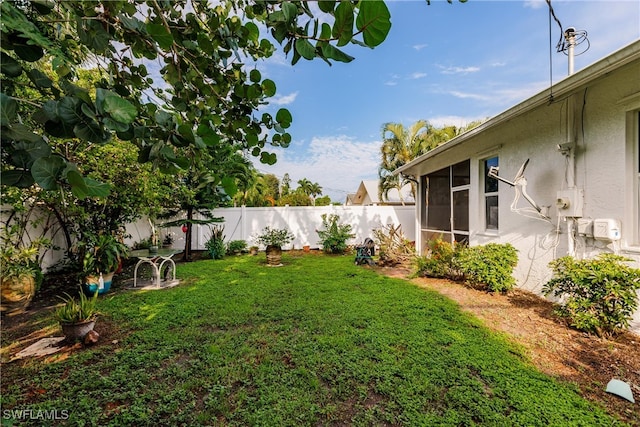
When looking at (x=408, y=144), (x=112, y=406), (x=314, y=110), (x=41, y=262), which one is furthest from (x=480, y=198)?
(x=408, y=144)

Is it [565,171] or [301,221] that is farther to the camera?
[301,221]

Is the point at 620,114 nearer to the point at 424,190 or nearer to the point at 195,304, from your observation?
the point at 424,190

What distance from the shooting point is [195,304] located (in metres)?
4.69

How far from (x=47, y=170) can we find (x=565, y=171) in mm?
5528

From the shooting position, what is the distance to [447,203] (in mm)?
7715

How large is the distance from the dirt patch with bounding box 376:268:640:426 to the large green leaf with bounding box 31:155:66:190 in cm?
348

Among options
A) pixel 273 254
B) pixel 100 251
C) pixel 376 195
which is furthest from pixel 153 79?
pixel 376 195

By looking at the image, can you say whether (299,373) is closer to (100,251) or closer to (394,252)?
(100,251)

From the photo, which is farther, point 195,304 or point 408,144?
point 408,144

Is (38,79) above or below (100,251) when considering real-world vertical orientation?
above

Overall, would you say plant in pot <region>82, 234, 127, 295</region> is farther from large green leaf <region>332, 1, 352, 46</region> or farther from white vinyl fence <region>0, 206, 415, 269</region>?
large green leaf <region>332, 1, 352, 46</region>

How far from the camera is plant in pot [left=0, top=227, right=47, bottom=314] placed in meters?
4.15

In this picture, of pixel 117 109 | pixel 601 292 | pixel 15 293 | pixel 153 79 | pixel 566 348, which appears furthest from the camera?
pixel 15 293

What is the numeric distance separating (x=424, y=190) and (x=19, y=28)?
9435mm
